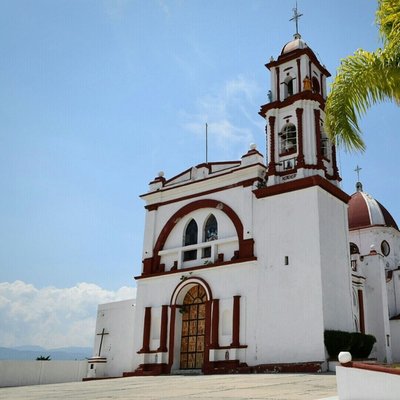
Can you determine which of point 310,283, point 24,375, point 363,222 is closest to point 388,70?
point 310,283

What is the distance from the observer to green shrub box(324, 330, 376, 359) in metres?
17.2

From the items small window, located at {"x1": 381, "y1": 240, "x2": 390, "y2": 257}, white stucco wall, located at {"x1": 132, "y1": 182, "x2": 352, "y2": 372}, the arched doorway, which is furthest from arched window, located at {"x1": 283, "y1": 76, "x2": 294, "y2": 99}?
small window, located at {"x1": 381, "y1": 240, "x2": 390, "y2": 257}

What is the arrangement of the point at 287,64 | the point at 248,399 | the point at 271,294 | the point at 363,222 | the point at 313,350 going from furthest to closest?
the point at 363,222
the point at 287,64
the point at 271,294
the point at 313,350
the point at 248,399

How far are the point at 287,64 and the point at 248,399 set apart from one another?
18260 mm

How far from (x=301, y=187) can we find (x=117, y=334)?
38.5 feet

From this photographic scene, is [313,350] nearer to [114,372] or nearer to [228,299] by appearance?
[228,299]

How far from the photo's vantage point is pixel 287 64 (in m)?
23.3

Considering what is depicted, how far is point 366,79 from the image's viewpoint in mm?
9328

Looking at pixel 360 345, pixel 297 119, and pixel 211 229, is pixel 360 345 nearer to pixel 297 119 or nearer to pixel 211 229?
pixel 211 229

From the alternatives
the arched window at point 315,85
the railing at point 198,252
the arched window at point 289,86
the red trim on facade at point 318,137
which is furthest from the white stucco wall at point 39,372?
the arched window at point 315,85

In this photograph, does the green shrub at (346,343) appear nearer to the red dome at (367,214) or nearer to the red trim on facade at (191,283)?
the red trim on facade at (191,283)

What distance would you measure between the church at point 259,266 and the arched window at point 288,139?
0.15 ft

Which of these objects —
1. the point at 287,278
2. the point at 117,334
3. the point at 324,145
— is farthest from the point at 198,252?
the point at 324,145

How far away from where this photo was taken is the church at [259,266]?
60.6 feet
